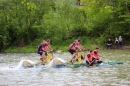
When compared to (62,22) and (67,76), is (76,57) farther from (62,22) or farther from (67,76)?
(62,22)

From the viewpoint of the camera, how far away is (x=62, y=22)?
47.3 m

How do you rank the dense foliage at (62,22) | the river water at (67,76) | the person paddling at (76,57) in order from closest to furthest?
the river water at (67,76) < the person paddling at (76,57) < the dense foliage at (62,22)

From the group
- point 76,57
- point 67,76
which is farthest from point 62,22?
point 67,76

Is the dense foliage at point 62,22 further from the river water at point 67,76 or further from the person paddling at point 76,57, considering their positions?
the river water at point 67,76

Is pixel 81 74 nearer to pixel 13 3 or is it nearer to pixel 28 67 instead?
pixel 28 67

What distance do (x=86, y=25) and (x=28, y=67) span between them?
77.0 feet

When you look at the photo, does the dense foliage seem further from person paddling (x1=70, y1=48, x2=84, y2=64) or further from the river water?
the river water

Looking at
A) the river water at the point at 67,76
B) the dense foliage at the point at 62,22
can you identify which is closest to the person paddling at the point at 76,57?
the river water at the point at 67,76

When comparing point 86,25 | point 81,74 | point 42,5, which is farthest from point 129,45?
point 81,74

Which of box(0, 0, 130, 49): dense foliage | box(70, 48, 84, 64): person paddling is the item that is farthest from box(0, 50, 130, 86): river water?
box(0, 0, 130, 49): dense foliage

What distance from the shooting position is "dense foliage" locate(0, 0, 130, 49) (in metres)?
44.6

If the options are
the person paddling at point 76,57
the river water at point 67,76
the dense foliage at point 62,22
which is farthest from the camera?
the dense foliage at point 62,22

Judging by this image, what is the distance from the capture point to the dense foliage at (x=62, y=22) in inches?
1754

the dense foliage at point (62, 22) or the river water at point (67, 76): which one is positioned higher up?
the dense foliage at point (62, 22)
